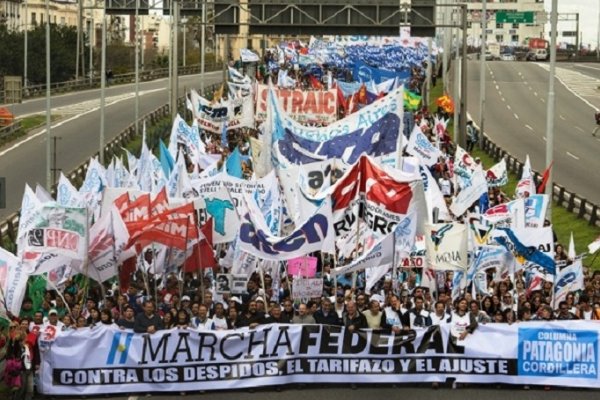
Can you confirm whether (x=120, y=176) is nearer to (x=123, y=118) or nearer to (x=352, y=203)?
(x=352, y=203)

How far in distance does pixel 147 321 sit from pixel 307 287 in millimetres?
2117

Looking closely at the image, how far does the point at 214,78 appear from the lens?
114 metres

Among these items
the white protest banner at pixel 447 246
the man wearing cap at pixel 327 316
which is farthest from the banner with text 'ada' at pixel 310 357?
the white protest banner at pixel 447 246

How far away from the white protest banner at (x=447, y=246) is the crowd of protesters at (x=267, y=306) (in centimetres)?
45

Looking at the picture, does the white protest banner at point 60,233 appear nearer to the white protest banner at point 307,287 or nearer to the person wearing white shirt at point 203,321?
the person wearing white shirt at point 203,321

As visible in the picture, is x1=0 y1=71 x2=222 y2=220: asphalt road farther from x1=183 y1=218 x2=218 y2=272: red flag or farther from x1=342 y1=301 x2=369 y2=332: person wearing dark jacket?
x1=342 y1=301 x2=369 y2=332: person wearing dark jacket

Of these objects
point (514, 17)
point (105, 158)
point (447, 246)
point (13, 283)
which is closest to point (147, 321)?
point (13, 283)

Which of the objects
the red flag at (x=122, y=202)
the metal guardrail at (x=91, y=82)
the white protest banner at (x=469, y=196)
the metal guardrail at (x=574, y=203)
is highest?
the red flag at (x=122, y=202)

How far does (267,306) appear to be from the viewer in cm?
2098

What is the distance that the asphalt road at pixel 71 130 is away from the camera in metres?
48.6

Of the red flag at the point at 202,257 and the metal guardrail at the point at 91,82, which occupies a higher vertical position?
the red flag at the point at 202,257

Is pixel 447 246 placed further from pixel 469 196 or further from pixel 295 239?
pixel 469 196

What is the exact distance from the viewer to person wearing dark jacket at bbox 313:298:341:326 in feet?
64.3

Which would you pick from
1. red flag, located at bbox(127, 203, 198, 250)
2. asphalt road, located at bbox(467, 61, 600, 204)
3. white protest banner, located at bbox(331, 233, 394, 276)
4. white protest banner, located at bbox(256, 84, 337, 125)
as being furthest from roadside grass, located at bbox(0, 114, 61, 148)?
white protest banner, located at bbox(331, 233, 394, 276)
